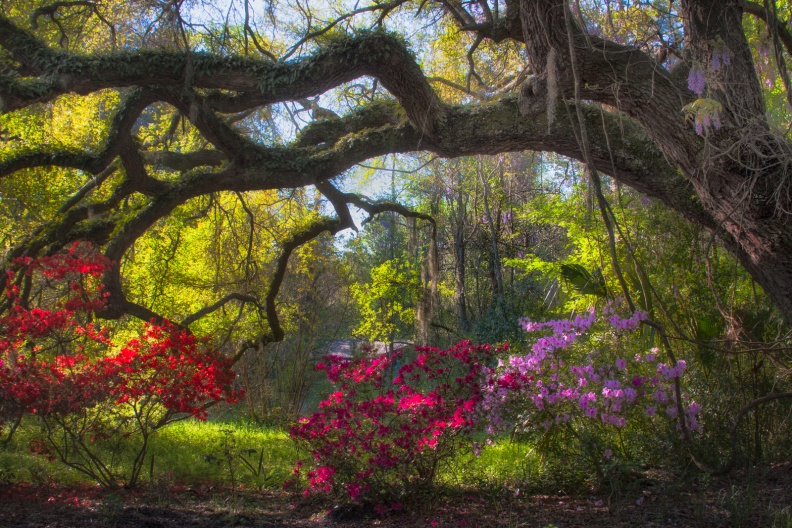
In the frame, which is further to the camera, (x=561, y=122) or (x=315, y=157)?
(x=315, y=157)

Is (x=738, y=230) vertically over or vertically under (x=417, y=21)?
under

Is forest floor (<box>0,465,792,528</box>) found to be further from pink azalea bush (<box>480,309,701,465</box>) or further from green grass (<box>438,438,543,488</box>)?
pink azalea bush (<box>480,309,701,465</box>)

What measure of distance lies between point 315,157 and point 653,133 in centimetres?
243

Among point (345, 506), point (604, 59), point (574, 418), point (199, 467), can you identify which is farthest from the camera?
point (199, 467)

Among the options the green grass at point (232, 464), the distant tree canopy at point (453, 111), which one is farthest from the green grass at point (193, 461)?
the distant tree canopy at point (453, 111)

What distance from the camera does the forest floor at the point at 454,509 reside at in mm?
3570

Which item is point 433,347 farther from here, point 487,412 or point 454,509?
point 454,509

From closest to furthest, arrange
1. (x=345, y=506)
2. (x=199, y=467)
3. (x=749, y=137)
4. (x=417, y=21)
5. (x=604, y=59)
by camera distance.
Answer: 1. (x=749, y=137)
2. (x=604, y=59)
3. (x=345, y=506)
4. (x=199, y=467)
5. (x=417, y=21)

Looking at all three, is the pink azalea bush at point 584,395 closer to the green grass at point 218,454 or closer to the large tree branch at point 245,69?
the large tree branch at point 245,69

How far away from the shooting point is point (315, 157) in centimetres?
484

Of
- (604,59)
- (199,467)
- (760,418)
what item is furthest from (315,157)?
(760,418)

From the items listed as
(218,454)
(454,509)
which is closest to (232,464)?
(218,454)

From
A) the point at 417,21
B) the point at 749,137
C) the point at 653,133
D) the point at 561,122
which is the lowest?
the point at 749,137

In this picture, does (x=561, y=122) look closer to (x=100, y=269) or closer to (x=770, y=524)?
(x=770, y=524)
